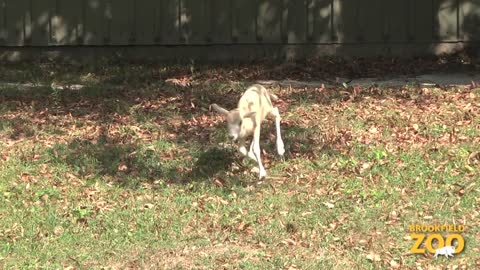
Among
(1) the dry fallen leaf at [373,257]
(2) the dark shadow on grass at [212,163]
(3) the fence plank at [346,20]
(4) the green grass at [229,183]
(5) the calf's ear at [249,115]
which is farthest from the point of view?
(3) the fence plank at [346,20]

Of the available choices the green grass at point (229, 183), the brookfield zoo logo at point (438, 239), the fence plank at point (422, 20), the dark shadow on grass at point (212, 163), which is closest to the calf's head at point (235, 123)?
the green grass at point (229, 183)

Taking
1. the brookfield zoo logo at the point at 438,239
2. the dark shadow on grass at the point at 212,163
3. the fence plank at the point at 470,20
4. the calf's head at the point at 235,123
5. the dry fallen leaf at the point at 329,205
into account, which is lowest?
the brookfield zoo logo at the point at 438,239

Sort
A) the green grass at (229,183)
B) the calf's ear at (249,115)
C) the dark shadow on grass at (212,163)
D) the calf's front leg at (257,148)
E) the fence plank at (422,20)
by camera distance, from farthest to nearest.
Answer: the fence plank at (422,20) < the dark shadow on grass at (212,163) < the calf's front leg at (257,148) < the calf's ear at (249,115) < the green grass at (229,183)

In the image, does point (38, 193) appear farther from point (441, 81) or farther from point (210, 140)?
point (441, 81)

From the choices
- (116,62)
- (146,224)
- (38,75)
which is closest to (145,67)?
(116,62)

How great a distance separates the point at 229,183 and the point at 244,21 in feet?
21.0

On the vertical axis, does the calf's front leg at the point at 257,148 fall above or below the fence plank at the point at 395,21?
below

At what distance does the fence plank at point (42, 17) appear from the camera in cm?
1298

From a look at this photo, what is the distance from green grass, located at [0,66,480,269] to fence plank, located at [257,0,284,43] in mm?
3133

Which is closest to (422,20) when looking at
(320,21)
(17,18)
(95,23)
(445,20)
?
(445,20)

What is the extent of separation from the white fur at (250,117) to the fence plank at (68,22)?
7016 mm

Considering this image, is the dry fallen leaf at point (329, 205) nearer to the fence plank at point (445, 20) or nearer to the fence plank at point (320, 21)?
the fence plank at point (320, 21)

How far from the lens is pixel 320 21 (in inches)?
501

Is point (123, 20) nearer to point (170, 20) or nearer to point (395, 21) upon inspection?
point (170, 20)
